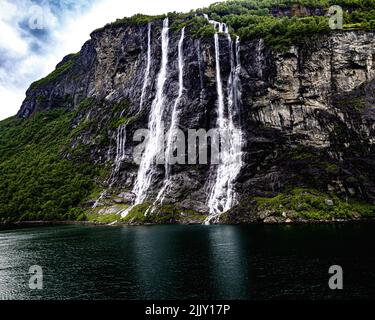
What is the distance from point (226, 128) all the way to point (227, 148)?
4820 millimetres

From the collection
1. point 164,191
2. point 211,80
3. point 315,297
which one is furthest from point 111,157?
point 315,297

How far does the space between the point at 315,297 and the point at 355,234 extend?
25994mm

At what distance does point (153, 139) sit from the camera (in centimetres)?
9350

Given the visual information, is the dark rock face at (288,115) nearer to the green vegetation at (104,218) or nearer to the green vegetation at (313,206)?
the green vegetation at (313,206)

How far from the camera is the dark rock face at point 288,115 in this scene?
73.4 m

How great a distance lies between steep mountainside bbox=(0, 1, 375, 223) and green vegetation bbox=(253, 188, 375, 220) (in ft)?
0.70

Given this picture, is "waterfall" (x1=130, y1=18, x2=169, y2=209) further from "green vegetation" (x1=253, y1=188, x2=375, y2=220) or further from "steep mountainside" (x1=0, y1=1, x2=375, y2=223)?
"green vegetation" (x1=253, y1=188, x2=375, y2=220)

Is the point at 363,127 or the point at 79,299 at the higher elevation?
the point at 363,127

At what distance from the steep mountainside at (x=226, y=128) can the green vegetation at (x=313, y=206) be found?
21cm

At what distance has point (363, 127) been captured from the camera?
7406 cm

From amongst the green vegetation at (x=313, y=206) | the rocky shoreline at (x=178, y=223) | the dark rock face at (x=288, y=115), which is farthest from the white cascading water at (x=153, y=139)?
the green vegetation at (x=313, y=206)

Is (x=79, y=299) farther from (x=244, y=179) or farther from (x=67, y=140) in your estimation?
(x=67, y=140)

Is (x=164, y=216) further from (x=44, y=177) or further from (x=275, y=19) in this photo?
(x=275, y=19)

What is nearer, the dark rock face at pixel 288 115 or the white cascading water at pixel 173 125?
the dark rock face at pixel 288 115
